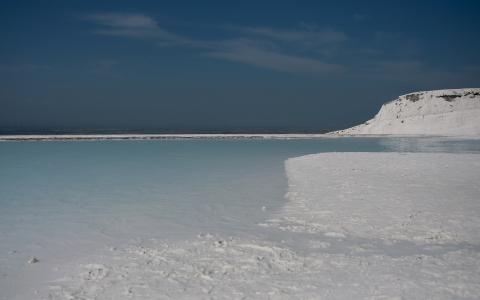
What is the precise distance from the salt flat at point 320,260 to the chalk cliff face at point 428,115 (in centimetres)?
5716

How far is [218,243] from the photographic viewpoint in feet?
18.4

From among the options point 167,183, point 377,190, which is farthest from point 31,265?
point 377,190

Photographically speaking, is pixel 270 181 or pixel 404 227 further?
pixel 270 181

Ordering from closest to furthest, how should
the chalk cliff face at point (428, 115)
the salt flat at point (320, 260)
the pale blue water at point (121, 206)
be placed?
the salt flat at point (320, 260) → the pale blue water at point (121, 206) → the chalk cliff face at point (428, 115)

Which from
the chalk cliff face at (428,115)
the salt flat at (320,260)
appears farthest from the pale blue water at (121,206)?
the chalk cliff face at (428,115)

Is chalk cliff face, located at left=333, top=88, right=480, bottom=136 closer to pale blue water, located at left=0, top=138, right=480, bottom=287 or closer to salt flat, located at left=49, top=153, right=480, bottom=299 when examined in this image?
pale blue water, located at left=0, top=138, right=480, bottom=287

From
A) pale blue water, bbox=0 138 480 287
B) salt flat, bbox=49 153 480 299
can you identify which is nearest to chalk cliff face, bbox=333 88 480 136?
pale blue water, bbox=0 138 480 287

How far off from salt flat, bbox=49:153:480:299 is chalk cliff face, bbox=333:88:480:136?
188 ft

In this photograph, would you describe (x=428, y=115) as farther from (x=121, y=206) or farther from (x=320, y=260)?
(x=320, y=260)

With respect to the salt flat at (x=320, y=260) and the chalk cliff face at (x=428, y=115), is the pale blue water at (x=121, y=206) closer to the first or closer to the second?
the salt flat at (x=320, y=260)

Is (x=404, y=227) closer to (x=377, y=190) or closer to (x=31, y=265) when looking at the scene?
(x=377, y=190)

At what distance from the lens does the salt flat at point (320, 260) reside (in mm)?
4027

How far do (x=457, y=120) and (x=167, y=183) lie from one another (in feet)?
199

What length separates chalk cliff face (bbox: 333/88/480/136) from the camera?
60750mm
